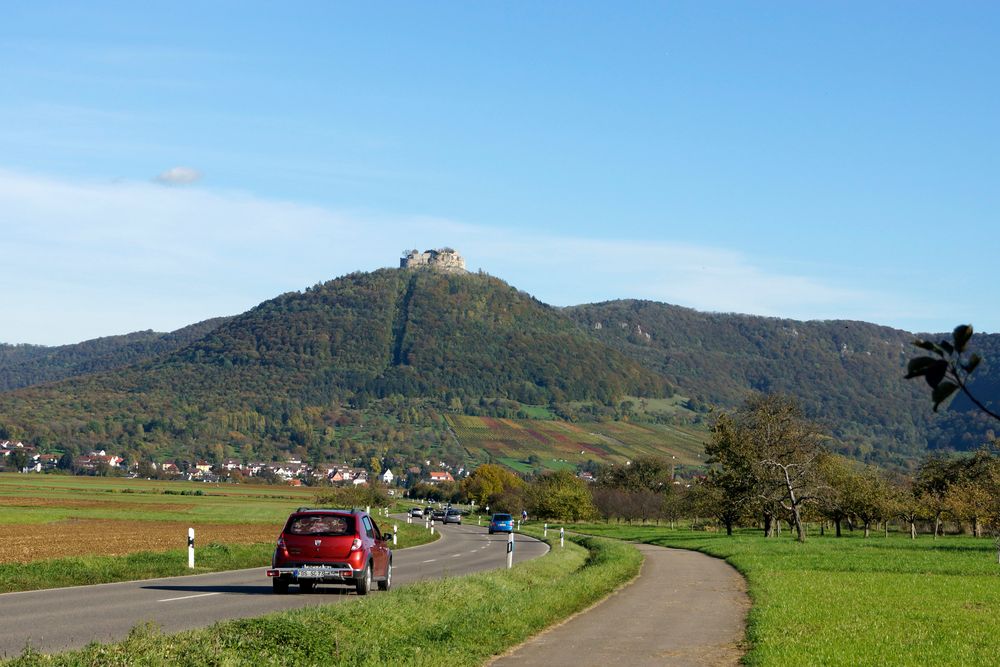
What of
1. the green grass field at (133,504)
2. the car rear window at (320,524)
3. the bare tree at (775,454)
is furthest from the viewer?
the green grass field at (133,504)

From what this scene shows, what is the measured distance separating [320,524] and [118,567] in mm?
7742

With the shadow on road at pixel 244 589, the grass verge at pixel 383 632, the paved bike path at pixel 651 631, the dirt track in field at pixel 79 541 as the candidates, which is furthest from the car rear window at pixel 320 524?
the dirt track in field at pixel 79 541

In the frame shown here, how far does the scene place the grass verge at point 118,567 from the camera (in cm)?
2478

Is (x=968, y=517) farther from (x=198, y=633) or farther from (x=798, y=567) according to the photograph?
(x=198, y=633)

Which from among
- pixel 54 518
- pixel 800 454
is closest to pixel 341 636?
pixel 800 454

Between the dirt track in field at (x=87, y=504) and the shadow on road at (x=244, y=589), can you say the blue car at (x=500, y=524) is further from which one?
the shadow on road at (x=244, y=589)

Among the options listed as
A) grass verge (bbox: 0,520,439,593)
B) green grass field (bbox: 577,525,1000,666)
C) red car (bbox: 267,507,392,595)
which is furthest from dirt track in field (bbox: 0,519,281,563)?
green grass field (bbox: 577,525,1000,666)

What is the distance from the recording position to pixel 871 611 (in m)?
21.2

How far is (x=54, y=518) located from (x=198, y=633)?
66.6 m

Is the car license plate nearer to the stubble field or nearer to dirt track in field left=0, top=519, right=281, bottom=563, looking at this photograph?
the stubble field

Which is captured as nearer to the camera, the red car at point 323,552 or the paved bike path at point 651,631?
the paved bike path at point 651,631

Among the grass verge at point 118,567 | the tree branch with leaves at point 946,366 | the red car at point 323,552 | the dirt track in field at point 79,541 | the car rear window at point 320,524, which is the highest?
the tree branch with leaves at point 946,366

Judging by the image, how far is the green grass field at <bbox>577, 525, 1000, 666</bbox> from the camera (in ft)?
49.6

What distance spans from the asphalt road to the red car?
41 centimetres
